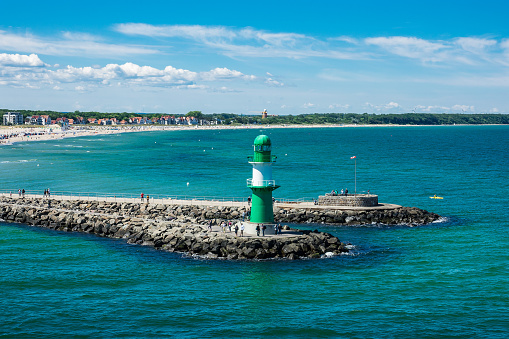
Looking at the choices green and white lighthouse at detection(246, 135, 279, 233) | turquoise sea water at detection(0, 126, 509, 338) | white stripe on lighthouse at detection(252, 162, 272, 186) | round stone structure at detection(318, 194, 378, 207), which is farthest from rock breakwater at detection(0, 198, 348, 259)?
round stone structure at detection(318, 194, 378, 207)

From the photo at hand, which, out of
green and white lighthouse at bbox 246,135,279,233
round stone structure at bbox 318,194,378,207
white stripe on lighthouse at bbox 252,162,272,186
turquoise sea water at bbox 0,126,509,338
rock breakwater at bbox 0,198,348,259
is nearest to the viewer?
turquoise sea water at bbox 0,126,509,338

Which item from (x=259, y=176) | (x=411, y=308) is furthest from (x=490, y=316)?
(x=259, y=176)

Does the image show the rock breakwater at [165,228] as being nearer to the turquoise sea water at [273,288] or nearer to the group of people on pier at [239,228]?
the group of people on pier at [239,228]

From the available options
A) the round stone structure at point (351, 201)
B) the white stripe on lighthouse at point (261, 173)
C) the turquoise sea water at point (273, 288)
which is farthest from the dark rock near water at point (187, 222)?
the white stripe on lighthouse at point (261, 173)

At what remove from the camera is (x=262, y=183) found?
4128 cm

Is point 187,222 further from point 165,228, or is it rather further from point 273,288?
point 273,288

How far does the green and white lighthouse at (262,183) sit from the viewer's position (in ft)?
135

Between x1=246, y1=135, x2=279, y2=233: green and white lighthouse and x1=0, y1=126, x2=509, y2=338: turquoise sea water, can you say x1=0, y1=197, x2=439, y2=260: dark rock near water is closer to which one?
x1=0, y1=126, x2=509, y2=338: turquoise sea water

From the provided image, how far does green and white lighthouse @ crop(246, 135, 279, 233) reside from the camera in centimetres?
4106

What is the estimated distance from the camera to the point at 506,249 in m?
42.3

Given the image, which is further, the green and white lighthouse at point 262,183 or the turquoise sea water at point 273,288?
the green and white lighthouse at point 262,183

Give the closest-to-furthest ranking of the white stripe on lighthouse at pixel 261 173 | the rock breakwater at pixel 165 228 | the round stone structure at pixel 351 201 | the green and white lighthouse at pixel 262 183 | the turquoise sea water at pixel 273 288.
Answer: the turquoise sea water at pixel 273 288
the rock breakwater at pixel 165 228
the green and white lighthouse at pixel 262 183
the white stripe on lighthouse at pixel 261 173
the round stone structure at pixel 351 201

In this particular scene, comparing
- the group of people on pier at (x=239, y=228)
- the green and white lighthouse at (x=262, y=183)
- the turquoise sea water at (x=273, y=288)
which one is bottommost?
the turquoise sea water at (x=273, y=288)

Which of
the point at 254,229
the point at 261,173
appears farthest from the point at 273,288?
the point at 261,173
